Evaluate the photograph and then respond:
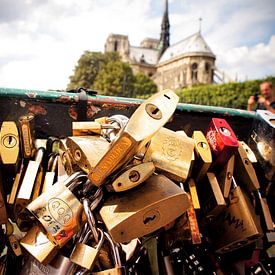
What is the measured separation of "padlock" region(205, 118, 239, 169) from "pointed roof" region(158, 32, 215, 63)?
163 ft

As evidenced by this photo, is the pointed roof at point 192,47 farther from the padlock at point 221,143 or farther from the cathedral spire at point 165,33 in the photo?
the padlock at point 221,143

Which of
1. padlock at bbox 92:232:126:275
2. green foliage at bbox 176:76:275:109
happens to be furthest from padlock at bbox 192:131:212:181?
green foliage at bbox 176:76:275:109

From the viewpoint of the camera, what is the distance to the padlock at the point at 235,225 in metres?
0.95

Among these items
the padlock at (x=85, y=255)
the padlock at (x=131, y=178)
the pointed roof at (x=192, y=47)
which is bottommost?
the padlock at (x=85, y=255)

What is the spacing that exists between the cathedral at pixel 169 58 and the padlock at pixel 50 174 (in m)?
47.5

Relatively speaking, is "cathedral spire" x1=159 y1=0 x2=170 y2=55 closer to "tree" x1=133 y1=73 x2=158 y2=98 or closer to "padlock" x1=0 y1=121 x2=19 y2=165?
"tree" x1=133 y1=73 x2=158 y2=98

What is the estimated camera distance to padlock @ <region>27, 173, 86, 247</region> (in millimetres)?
723

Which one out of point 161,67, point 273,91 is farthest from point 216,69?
point 273,91

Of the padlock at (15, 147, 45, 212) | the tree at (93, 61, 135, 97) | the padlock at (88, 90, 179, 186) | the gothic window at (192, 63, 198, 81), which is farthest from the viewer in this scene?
the gothic window at (192, 63, 198, 81)

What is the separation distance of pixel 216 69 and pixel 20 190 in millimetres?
50403

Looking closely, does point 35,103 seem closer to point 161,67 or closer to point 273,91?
point 273,91

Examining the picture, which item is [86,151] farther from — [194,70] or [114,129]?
[194,70]

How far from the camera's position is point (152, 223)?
2.40 ft

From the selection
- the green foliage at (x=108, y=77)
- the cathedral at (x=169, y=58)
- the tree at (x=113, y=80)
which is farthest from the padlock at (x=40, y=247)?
the cathedral at (x=169, y=58)
